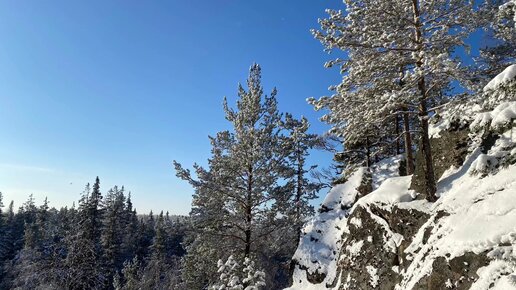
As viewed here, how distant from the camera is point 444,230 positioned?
24.3ft

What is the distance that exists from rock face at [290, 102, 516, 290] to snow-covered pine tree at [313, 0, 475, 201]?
1.34 metres

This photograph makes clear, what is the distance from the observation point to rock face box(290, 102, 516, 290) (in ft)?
19.3

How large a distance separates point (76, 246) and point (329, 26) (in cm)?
2149

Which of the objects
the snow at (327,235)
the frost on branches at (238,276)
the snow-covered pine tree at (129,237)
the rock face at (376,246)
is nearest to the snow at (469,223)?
the rock face at (376,246)

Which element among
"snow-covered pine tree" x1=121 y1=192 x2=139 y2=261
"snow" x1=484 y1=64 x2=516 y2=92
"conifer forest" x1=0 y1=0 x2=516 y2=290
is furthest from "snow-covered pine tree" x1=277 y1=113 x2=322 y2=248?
"snow-covered pine tree" x1=121 y1=192 x2=139 y2=261

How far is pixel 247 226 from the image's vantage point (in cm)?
1692

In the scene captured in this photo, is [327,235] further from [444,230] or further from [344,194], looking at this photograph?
[444,230]

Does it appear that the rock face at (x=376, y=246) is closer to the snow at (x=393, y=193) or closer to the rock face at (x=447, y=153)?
the snow at (x=393, y=193)

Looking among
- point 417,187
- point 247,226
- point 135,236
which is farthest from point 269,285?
point 135,236

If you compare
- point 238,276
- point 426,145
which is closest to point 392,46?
point 426,145

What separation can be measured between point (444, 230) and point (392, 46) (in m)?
5.50

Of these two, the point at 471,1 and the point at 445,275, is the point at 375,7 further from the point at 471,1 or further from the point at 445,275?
the point at 445,275

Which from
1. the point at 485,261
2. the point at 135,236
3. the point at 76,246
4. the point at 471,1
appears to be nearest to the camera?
the point at 485,261

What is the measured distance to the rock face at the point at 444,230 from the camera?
589cm
